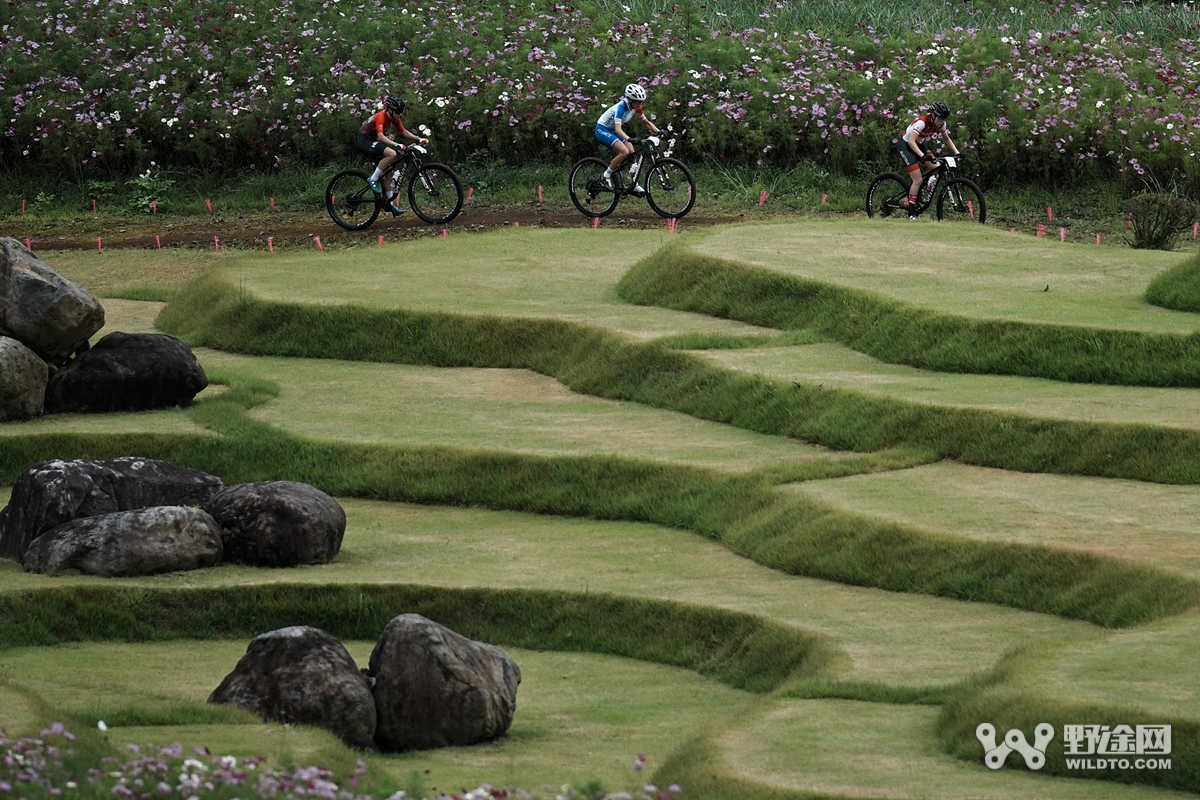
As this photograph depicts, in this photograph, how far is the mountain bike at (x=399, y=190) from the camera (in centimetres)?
2317

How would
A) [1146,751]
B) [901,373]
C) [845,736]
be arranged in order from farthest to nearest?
[901,373], [845,736], [1146,751]

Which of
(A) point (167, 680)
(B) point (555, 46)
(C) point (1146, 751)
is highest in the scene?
(B) point (555, 46)

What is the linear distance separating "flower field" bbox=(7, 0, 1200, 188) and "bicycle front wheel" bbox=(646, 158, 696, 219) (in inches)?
89.7

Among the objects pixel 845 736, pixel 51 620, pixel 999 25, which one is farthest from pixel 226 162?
pixel 845 736

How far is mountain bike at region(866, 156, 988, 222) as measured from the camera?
22422mm

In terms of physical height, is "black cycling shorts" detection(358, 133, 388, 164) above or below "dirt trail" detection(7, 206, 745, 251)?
above

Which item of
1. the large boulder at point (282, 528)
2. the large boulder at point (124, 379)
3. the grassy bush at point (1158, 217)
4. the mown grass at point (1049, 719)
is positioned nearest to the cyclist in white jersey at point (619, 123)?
the grassy bush at point (1158, 217)

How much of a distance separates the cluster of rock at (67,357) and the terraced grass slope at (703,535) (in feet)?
1.40

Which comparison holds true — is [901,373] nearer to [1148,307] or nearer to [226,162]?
[1148,307]

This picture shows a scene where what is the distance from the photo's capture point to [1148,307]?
16297 millimetres

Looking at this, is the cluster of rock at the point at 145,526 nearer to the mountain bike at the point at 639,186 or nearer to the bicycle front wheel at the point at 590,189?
the mountain bike at the point at 639,186

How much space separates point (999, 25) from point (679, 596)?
21.4m

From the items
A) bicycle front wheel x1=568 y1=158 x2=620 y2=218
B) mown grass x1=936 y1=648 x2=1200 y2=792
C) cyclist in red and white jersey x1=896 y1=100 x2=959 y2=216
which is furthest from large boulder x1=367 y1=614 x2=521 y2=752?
bicycle front wheel x1=568 y1=158 x2=620 y2=218

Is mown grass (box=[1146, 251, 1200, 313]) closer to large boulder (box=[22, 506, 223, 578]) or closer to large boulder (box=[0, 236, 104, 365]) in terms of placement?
large boulder (box=[22, 506, 223, 578])
